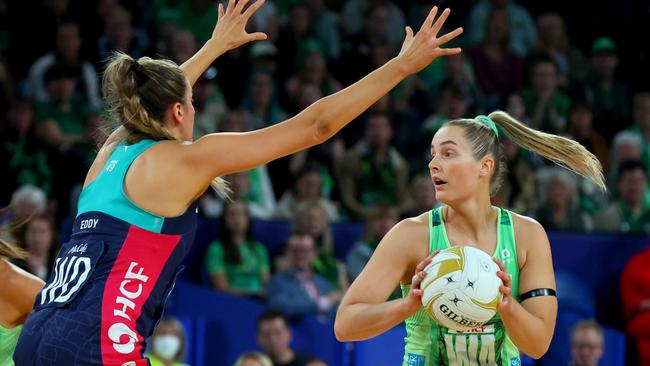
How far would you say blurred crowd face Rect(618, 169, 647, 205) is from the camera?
9.35 metres

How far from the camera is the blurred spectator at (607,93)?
35.3 ft

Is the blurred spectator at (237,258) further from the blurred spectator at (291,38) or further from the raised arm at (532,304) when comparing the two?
the raised arm at (532,304)

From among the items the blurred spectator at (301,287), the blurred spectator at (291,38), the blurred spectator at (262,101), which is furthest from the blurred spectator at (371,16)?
the blurred spectator at (301,287)

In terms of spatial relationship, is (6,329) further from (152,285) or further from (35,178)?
(35,178)

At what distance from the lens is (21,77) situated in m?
9.95

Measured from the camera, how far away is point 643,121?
1049 cm

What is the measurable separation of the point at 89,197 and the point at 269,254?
16.3 feet

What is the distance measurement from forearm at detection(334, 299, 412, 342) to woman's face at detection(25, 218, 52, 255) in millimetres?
4016

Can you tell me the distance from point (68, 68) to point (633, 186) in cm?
476

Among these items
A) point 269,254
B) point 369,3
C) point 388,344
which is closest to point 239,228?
point 269,254

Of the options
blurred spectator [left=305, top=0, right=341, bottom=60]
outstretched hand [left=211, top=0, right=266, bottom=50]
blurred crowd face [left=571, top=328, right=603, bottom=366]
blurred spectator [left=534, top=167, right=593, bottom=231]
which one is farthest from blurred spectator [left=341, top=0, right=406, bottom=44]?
outstretched hand [left=211, top=0, right=266, bottom=50]

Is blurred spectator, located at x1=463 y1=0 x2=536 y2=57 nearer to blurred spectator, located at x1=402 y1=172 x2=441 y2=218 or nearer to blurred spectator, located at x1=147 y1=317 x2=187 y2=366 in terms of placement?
blurred spectator, located at x1=402 y1=172 x2=441 y2=218

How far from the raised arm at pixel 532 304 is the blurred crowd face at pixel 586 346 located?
3707 millimetres

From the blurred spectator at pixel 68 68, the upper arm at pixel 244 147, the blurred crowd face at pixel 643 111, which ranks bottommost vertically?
the upper arm at pixel 244 147
